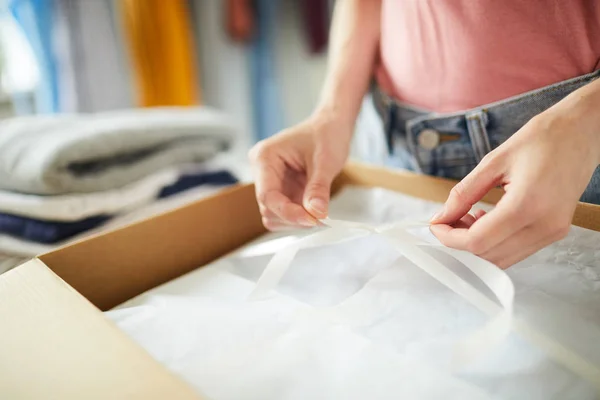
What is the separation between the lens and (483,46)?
0.37 meters

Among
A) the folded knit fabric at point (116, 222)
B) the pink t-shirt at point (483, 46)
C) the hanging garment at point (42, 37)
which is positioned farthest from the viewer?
the hanging garment at point (42, 37)

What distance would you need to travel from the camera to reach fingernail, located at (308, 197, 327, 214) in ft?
1.15

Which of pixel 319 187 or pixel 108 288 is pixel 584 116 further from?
pixel 108 288

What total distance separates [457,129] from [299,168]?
0.49ft

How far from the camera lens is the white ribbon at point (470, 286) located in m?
0.25

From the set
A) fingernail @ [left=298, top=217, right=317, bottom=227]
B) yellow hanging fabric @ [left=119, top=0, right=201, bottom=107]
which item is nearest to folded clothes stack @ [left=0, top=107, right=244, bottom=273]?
fingernail @ [left=298, top=217, right=317, bottom=227]

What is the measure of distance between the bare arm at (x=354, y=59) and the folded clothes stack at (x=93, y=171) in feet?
0.74

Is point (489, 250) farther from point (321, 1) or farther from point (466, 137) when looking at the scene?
point (321, 1)

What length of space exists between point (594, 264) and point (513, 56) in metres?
0.17

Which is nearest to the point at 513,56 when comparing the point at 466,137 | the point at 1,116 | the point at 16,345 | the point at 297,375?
the point at 466,137

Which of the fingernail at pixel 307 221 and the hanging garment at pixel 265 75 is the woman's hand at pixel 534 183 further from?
the hanging garment at pixel 265 75

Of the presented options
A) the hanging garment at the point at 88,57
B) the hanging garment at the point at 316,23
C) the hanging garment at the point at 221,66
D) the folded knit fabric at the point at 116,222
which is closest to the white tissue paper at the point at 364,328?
the folded knit fabric at the point at 116,222

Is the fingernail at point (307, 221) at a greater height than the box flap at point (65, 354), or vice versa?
the fingernail at point (307, 221)

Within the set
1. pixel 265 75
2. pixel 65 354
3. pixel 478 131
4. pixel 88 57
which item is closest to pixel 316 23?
pixel 265 75
